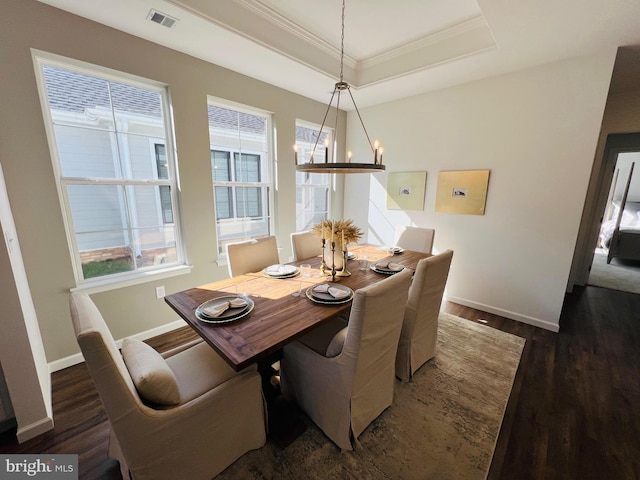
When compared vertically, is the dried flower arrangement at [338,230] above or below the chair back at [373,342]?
above

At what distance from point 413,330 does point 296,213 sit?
2.42m

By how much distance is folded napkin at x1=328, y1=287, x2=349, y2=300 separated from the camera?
1635 mm

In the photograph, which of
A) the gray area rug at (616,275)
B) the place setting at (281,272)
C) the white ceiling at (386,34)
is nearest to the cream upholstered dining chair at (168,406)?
the place setting at (281,272)

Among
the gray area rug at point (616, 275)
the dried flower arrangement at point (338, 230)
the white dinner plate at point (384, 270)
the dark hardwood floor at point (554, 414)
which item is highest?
the dried flower arrangement at point (338, 230)

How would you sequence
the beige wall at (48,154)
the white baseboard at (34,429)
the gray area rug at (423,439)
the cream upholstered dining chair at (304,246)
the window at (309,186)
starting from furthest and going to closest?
the window at (309,186), the cream upholstered dining chair at (304,246), the beige wall at (48,154), the white baseboard at (34,429), the gray area rug at (423,439)

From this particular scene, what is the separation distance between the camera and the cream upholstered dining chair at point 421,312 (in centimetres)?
177

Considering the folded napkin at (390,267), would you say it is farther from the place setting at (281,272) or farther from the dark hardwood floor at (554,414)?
the dark hardwood floor at (554,414)

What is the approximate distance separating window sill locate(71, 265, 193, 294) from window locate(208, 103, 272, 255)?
513 millimetres

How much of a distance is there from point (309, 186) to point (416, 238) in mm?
1797

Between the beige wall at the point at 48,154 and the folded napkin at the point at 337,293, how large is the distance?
1.77 meters

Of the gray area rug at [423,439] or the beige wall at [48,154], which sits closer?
the gray area rug at [423,439]

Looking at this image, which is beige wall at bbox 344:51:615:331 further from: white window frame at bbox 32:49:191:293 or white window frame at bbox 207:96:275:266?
white window frame at bbox 32:49:191:293

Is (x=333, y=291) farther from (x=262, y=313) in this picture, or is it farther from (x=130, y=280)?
(x=130, y=280)

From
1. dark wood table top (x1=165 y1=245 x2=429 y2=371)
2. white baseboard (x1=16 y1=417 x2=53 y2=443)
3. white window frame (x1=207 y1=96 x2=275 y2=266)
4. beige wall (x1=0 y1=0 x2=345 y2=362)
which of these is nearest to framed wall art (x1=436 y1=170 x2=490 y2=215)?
dark wood table top (x1=165 y1=245 x2=429 y2=371)
